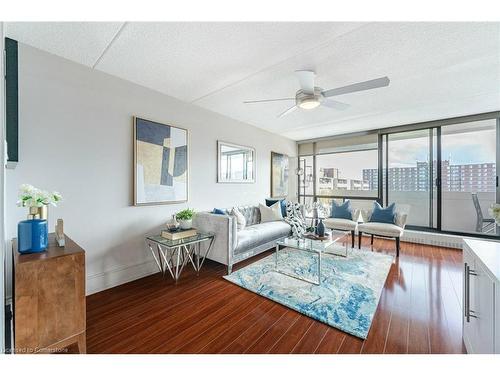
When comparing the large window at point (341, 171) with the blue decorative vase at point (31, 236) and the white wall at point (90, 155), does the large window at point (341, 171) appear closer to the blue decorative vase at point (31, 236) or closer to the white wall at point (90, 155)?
the white wall at point (90, 155)

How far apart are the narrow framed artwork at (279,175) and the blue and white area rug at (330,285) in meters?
1.98

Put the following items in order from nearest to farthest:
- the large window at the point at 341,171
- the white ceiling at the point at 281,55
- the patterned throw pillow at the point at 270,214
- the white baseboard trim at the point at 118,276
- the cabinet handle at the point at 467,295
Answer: the cabinet handle at the point at 467,295
the white ceiling at the point at 281,55
the white baseboard trim at the point at 118,276
the patterned throw pillow at the point at 270,214
the large window at the point at 341,171

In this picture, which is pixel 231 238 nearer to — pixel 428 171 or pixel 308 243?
pixel 308 243

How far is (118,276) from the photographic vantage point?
251 centimetres

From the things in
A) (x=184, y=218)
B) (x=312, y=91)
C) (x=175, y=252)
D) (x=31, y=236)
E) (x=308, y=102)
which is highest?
(x=312, y=91)

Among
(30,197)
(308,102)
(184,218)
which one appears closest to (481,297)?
(308,102)

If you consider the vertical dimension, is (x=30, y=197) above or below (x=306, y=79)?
below

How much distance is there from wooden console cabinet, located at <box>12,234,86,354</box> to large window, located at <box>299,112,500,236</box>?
16.8 ft

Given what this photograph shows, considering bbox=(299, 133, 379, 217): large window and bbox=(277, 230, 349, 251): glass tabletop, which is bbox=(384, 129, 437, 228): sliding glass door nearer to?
bbox=(299, 133, 379, 217): large window

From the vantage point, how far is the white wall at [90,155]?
1957 mm

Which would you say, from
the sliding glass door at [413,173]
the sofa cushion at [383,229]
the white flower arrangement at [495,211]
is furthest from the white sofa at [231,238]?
the sliding glass door at [413,173]

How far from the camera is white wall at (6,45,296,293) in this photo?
1.96 m

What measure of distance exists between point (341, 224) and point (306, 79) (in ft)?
9.39

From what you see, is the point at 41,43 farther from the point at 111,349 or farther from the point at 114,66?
the point at 111,349
